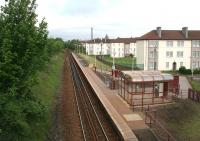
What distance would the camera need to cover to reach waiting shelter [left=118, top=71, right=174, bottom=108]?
29656 millimetres

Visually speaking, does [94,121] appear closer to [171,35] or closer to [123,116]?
[123,116]

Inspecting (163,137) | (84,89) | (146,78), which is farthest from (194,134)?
(84,89)

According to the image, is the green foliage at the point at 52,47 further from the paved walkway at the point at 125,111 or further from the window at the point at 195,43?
the window at the point at 195,43

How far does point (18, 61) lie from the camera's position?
13.7 meters

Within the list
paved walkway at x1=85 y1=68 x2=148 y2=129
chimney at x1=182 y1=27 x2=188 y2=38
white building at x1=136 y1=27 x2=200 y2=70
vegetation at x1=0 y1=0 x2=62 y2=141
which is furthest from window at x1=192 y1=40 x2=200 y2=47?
vegetation at x1=0 y1=0 x2=62 y2=141

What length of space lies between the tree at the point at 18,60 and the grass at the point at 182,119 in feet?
35.9

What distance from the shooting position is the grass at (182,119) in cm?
2285

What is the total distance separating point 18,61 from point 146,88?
19089 mm

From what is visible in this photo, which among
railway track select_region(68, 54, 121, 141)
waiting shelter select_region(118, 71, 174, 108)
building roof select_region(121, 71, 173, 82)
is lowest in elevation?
railway track select_region(68, 54, 121, 141)

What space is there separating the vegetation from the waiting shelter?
15.3m

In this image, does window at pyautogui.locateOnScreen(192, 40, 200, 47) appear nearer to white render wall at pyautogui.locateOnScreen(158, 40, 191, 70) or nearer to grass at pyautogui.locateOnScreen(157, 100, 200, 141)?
white render wall at pyautogui.locateOnScreen(158, 40, 191, 70)

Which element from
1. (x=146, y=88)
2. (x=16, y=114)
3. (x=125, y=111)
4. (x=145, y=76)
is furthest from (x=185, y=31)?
(x=16, y=114)

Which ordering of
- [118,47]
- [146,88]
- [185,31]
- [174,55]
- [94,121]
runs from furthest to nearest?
[118,47], [185,31], [174,55], [146,88], [94,121]

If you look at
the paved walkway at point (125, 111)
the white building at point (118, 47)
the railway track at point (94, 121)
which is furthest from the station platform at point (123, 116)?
the white building at point (118, 47)
